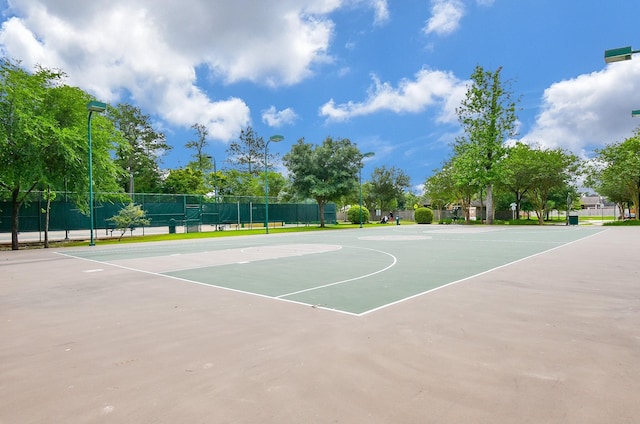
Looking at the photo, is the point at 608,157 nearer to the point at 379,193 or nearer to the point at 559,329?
the point at 379,193

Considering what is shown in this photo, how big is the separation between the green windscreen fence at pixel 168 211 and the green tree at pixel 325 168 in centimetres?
343

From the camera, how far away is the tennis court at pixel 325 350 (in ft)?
9.68

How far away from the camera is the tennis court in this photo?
295 centimetres

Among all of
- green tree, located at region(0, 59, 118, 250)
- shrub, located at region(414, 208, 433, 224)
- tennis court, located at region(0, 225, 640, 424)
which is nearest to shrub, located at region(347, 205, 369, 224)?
shrub, located at region(414, 208, 433, 224)

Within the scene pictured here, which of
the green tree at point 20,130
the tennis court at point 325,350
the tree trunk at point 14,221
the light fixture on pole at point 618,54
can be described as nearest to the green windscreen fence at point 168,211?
the tree trunk at point 14,221

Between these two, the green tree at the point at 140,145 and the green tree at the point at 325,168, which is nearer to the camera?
the green tree at the point at 325,168

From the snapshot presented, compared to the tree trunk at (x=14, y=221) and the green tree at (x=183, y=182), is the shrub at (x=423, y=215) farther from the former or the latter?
the tree trunk at (x=14, y=221)

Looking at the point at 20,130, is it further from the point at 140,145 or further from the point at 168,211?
the point at 140,145

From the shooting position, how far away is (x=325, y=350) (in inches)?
165

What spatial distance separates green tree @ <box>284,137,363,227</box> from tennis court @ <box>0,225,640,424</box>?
88.7 ft

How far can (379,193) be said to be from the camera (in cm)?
6125

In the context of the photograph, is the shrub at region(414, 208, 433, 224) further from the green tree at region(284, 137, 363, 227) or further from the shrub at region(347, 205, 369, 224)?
the green tree at region(284, 137, 363, 227)

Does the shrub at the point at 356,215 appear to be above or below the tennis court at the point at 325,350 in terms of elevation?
above

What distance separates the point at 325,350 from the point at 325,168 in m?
32.7
